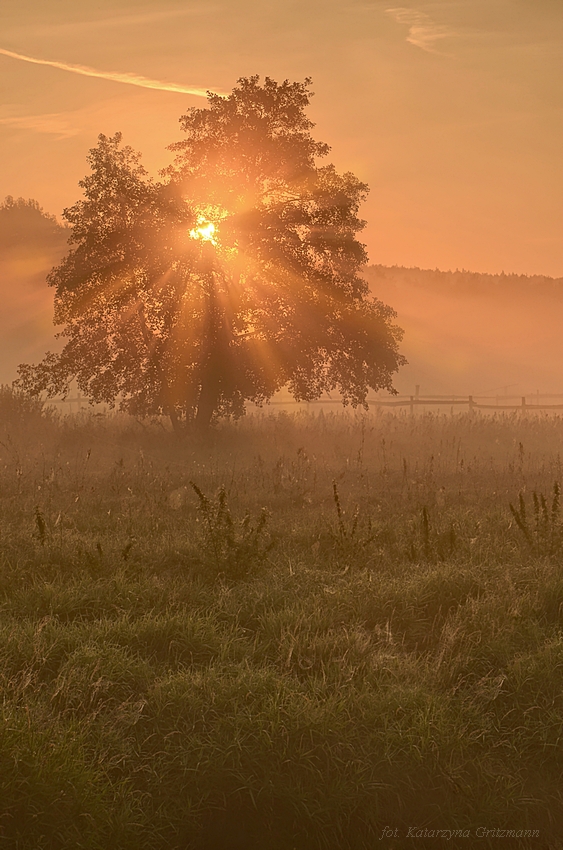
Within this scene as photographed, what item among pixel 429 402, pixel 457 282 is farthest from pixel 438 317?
pixel 429 402

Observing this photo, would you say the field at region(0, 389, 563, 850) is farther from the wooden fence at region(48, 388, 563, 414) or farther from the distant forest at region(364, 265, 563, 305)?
the distant forest at region(364, 265, 563, 305)

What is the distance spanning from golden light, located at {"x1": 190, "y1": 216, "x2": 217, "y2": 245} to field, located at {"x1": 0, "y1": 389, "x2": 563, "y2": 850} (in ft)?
38.1

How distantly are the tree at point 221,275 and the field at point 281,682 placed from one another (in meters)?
10.7

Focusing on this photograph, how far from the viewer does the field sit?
13.7 ft

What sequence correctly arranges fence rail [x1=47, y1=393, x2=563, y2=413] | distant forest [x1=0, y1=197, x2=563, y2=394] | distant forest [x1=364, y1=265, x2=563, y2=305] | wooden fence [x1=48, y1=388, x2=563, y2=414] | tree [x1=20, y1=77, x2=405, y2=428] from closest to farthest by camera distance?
1. tree [x1=20, y1=77, x2=405, y2=428]
2. fence rail [x1=47, y1=393, x2=563, y2=413]
3. wooden fence [x1=48, y1=388, x2=563, y2=414]
4. distant forest [x1=0, y1=197, x2=563, y2=394]
5. distant forest [x1=364, y1=265, x2=563, y2=305]

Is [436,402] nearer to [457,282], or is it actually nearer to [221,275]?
[221,275]

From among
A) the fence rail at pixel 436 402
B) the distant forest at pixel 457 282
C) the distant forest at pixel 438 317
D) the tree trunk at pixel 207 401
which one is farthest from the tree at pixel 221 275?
the distant forest at pixel 457 282

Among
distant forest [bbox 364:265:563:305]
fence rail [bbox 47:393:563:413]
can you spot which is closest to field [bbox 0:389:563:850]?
fence rail [bbox 47:393:563:413]

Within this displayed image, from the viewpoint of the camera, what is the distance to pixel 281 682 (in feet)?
16.5

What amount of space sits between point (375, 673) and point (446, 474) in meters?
8.60

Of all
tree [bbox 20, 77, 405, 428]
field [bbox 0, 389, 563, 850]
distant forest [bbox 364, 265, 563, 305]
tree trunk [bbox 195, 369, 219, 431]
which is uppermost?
distant forest [bbox 364, 265, 563, 305]

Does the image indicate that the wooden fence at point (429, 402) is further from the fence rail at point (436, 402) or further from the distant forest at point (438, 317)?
the distant forest at point (438, 317)

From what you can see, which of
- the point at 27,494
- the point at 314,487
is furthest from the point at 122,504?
the point at 314,487

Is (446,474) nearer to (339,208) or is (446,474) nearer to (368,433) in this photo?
(368,433)
